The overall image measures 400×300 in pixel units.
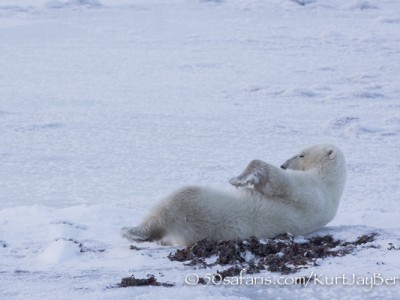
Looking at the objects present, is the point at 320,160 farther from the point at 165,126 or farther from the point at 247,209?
the point at 165,126

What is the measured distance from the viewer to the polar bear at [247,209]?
350 centimetres

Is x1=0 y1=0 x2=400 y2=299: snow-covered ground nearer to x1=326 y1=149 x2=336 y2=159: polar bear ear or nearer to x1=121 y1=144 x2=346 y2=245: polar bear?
x1=121 y1=144 x2=346 y2=245: polar bear

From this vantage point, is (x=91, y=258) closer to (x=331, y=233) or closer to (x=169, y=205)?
(x=169, y=205)

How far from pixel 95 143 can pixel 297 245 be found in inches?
167

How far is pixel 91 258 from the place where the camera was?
3.32 m

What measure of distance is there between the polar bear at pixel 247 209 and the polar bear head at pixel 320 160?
112mm

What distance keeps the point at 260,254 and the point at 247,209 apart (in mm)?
406

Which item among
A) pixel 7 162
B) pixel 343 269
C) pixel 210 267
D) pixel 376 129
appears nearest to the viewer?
pixel 343 269

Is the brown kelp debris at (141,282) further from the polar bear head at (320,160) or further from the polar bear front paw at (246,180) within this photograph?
the polar bear head at (320,160)

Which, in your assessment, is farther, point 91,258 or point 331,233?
point 331,233

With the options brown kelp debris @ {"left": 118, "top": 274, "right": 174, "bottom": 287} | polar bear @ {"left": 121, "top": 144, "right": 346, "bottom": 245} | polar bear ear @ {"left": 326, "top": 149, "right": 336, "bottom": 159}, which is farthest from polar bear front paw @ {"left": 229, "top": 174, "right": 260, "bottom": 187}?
brown kelp debris @ {"left": 118, "top": 274, "right": 174, "bottom": 287}

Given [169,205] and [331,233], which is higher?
[169,205]

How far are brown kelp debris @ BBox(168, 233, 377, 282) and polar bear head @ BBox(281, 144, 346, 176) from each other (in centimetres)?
71

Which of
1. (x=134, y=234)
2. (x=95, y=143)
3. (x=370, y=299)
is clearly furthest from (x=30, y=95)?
(x=370, y=299)
